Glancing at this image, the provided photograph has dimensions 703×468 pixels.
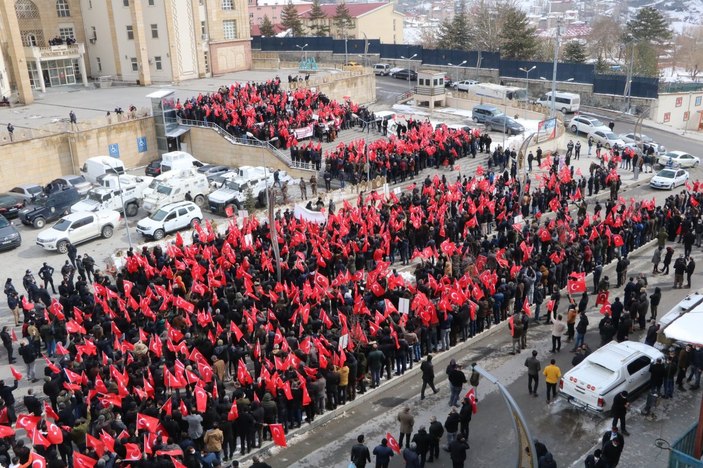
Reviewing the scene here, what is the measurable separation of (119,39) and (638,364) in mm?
49720

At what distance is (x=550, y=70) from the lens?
62938mm

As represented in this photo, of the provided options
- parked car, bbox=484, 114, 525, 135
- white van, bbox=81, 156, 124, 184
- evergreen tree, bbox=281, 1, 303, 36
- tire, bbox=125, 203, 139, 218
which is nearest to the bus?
parked car, bbox=484, 114, 525, 135

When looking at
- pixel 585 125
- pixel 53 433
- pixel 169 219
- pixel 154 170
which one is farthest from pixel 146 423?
pixel 585 125

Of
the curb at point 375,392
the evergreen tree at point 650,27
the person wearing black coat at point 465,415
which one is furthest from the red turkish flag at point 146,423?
the evergreen tree at point 650,27

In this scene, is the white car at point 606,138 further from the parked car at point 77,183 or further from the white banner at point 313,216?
the parked car at point 77,183

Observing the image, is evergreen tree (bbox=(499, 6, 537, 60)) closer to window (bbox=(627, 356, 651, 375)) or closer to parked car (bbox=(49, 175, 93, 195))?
parked car (bbox=(49, 175, 93, 195))

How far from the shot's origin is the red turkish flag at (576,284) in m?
19.8

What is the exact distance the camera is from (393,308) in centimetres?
1733

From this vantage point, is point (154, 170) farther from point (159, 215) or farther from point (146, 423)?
point (146, 423)

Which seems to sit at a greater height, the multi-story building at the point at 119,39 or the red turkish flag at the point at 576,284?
the multi-story building at the point at 119,39

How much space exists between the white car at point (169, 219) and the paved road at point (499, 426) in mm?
13847

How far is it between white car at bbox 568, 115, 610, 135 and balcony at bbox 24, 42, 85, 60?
37362 millimetres

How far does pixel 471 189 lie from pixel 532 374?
13496 millimetres

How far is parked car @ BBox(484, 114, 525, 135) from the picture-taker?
1735 inches
